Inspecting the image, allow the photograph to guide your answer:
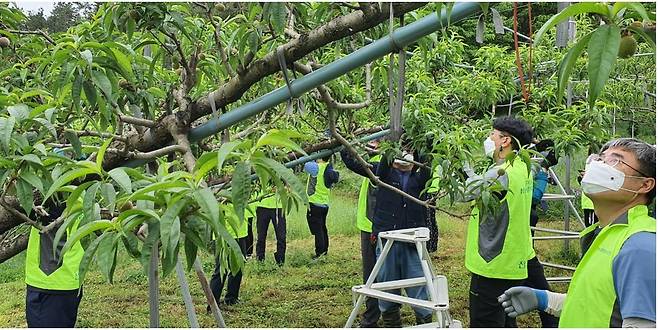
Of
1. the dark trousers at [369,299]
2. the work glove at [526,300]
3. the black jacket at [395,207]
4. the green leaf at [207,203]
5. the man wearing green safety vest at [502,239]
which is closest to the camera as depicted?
the green leaf at [207,203]

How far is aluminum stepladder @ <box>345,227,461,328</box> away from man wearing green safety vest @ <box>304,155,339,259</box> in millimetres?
2911

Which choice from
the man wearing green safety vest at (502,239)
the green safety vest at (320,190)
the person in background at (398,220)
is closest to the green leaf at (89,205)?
the man wearing green safety vest at (502,239)

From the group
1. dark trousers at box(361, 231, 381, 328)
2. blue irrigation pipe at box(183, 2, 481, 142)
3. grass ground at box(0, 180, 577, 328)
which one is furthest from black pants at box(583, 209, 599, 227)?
blue irrigation pipe at box(183, 2, 481, 142)

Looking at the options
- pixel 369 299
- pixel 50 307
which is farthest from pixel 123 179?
pixel 369 299

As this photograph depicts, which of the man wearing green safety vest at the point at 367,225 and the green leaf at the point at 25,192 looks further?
the man wearing green safety vest at the point at 367,225

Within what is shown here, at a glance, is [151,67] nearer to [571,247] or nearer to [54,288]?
[54,288]

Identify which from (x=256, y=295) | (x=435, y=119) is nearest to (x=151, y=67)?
(x=435, y=119)

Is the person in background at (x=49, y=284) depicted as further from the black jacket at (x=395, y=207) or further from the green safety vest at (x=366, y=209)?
the green safety vest at (x=366, y=209)

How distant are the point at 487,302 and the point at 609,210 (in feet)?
5.85

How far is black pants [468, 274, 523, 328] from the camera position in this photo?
151 inches

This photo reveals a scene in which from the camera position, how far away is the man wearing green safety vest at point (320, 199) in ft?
25.0

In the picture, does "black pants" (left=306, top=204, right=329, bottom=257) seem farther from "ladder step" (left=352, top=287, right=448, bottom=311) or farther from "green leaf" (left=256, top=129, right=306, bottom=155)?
"green leaf" (left=256, top=129, right=306, bottom=155)

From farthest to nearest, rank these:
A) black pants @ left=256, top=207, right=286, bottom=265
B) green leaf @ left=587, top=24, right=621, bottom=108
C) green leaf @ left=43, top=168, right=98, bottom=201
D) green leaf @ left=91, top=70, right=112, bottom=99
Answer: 1. black pants @ left=256, top=207, right=286, bottom=265
2. green leaf @ left=91, top=70, right=112, bottom=99
3. green leaf @ left=43, top=168, right=98, bottom=201
4. green leaf @ left=587, top=24, right=621, bottom=108

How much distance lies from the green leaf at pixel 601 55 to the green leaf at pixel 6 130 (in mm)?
1348
